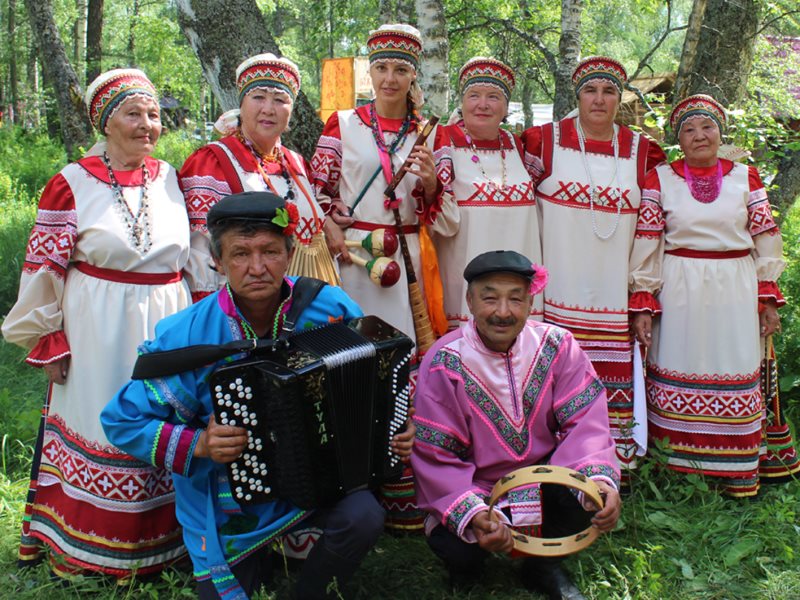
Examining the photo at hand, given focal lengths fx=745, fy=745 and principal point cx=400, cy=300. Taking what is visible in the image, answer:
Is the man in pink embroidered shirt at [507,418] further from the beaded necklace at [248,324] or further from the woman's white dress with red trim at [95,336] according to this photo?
the woman's white dress with red trim at [95,336]

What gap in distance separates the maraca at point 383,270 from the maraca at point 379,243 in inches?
1.4

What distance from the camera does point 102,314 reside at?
317cm

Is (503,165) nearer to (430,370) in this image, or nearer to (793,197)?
(430,370)

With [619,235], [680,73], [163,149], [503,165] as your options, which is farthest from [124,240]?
[163,149]

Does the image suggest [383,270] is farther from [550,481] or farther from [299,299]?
[550,481]

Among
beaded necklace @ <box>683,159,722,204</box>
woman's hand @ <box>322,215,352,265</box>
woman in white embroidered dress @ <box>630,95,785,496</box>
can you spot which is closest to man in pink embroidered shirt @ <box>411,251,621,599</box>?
woman's hand @ <box>322,215,352,265</box>

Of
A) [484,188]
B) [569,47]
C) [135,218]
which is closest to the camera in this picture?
[135,218]

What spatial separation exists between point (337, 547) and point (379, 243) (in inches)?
59.3

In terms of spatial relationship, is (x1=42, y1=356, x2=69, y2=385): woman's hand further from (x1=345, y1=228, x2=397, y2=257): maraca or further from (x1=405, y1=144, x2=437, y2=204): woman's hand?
(x1=405, y1=144, x2=437, y2=204): woman's hand

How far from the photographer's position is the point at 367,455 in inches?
106

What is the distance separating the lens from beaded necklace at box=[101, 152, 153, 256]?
3182mm

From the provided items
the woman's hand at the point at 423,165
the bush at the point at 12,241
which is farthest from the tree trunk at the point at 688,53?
the bush at the point at 12,241

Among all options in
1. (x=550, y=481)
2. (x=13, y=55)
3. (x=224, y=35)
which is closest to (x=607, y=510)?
(x=550, y=481)

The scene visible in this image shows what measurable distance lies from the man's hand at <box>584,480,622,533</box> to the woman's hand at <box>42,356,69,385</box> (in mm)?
2265
